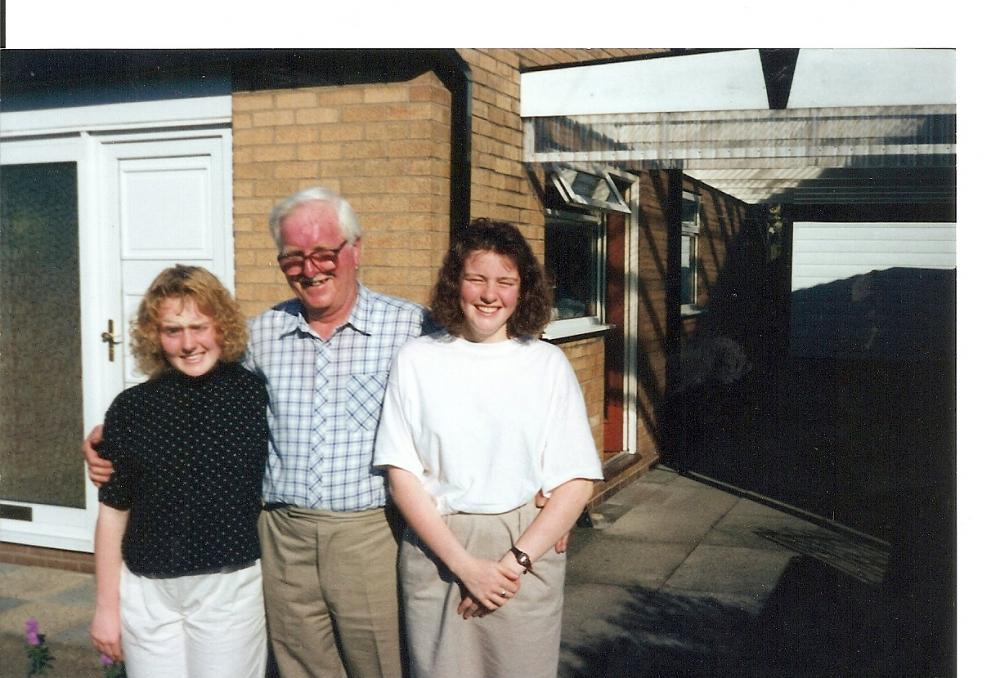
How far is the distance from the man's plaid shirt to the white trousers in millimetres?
302

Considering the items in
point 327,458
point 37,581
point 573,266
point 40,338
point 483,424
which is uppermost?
point 573,266

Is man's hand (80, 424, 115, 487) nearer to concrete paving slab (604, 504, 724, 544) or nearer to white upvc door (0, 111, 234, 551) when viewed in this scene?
white upvc door (0, 111, 234, 551)

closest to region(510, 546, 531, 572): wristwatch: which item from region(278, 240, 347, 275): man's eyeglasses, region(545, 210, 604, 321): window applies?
region(278, 240, 347, 275): man's eyeglasses

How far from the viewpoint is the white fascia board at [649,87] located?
435 centimetres

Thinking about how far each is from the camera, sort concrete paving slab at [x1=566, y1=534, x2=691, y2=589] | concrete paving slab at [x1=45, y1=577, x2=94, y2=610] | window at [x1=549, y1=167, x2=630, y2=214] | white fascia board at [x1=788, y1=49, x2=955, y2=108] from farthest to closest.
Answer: window at [x1=549, y1=167, x2=630, y2=214] → concrete paving slab at [x1=566, y1=534, x2=691, y2=589] → concrete paving slab at [x1=45, y1=577, x2=94, y2=610] → white fascia board at [x1=788, y1=49, x2=955, y2=108]

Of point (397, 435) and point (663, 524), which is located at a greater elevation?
point (397, 435)

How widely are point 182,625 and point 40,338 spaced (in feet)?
9.86

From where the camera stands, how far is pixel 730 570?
5250 mm

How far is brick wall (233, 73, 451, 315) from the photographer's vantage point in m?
4.07

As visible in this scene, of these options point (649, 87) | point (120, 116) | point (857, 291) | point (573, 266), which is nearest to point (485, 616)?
point (649, 87)

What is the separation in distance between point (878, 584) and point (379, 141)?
344 centimetres

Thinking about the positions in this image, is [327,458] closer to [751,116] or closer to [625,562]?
[751,116]

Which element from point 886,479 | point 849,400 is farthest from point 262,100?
point 849,400

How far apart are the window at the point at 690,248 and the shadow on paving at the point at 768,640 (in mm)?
4016
